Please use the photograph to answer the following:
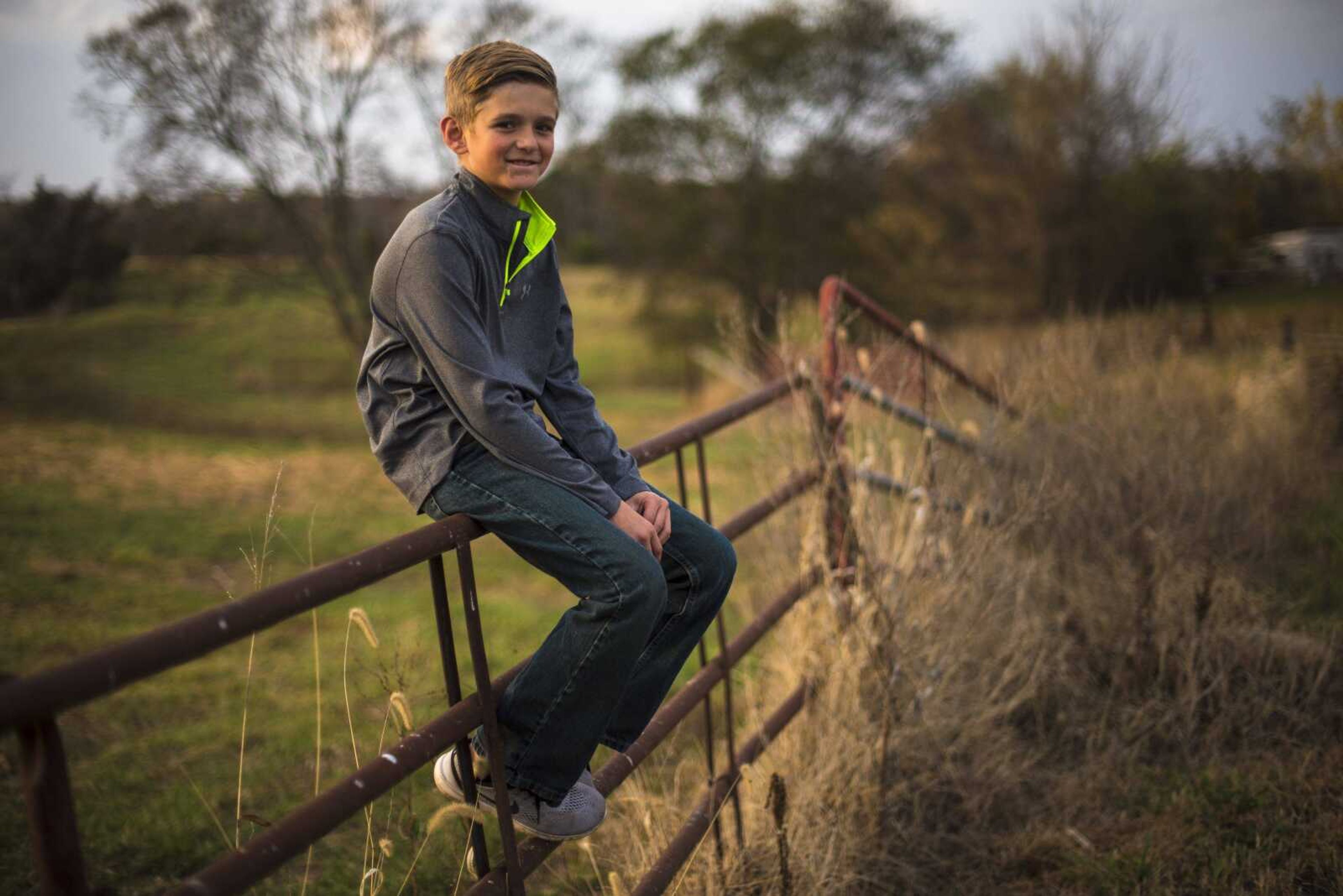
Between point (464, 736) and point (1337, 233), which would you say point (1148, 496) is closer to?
point (464, 736)

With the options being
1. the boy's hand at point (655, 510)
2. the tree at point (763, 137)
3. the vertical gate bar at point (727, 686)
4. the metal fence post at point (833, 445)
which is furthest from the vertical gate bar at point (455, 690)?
the tree at point (763, 137)

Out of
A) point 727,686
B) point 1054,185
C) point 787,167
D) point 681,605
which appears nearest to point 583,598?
point 681,605

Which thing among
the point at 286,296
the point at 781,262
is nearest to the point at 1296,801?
the point at 286,296

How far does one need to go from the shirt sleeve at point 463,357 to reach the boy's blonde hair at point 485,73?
12.8 inches

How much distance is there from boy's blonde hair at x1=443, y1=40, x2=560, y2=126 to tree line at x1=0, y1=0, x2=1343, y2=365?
1894 mm

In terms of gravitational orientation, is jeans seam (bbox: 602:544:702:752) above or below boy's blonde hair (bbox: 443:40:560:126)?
below

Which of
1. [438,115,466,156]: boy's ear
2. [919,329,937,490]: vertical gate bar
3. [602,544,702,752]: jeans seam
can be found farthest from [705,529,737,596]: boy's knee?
[919,329,937,490]: vertical gate bar

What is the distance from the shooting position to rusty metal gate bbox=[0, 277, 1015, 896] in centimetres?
103

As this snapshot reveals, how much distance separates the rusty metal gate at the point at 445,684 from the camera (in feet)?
3.39

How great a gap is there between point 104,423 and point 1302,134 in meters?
17.9

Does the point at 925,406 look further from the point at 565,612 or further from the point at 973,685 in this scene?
the point at 565,612

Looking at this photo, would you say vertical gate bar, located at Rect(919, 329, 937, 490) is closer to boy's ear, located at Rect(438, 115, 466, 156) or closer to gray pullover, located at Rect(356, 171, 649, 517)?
gray pullover, located at Rect(356, 171, 649, 517)

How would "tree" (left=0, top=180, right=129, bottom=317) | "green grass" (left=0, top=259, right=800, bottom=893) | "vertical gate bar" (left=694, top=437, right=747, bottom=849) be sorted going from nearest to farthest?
"vertical gate bar" (left=694, top=437, right=747, bottom=849), "green grass" (left=0, top=259, right=800, bottom=893), "tree" (left=0, top=180, right=129, bottom=317)

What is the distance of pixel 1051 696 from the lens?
401cm
